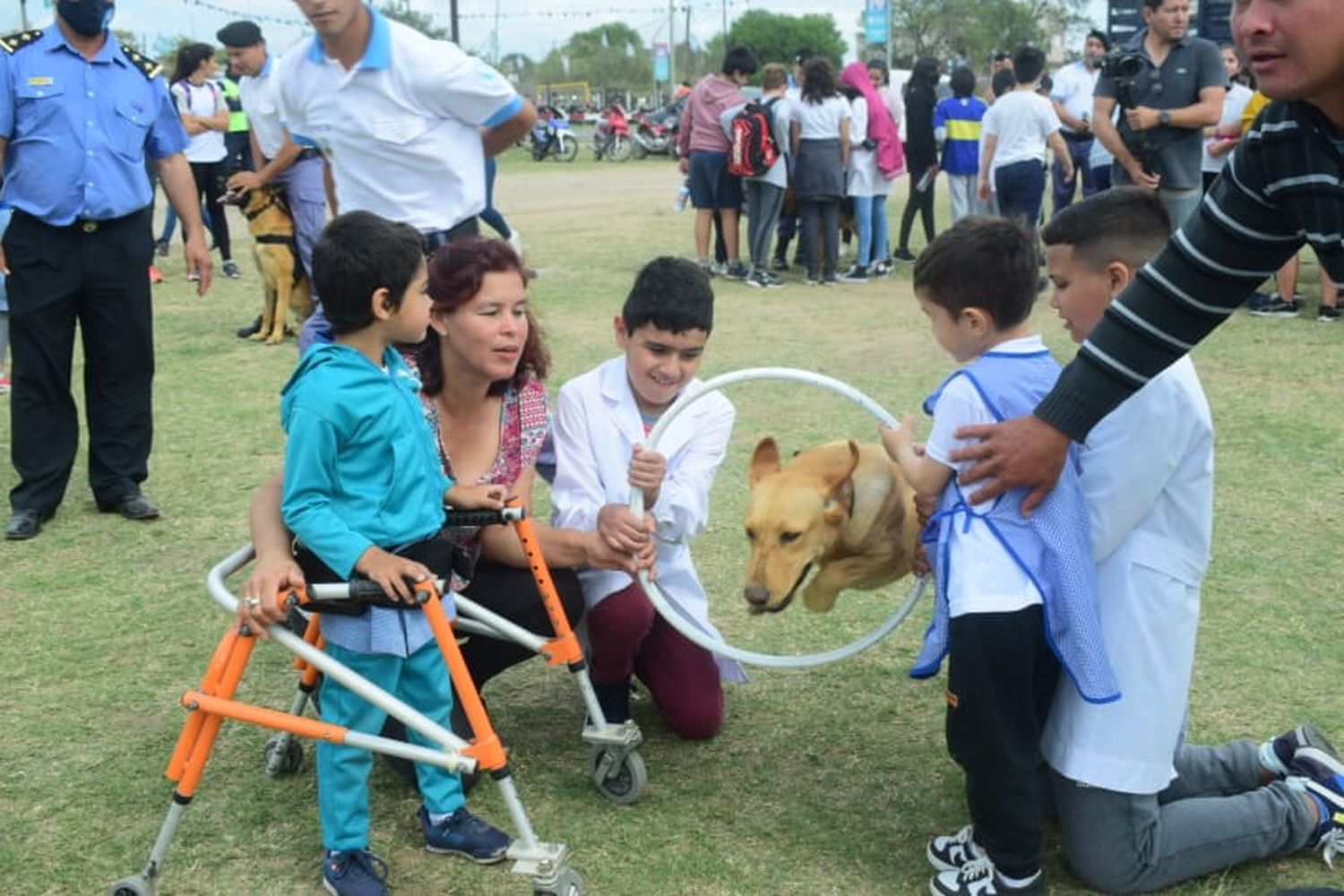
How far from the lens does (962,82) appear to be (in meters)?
13.4

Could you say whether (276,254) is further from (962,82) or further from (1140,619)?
(1140,619)

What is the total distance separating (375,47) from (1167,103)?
5805 millimetres

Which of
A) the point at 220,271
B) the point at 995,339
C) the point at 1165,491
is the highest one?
the point at 995,339

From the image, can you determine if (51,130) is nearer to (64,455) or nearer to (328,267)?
(64,455)

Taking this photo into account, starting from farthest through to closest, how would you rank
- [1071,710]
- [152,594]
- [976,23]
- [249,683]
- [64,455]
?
1. [976,23]
2. [64,455]
3. [152,594]
4. [249,683]
5. [1071,710]

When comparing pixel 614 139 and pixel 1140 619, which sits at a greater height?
pixel 1140 619

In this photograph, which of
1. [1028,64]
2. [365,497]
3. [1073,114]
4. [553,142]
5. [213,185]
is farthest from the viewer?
[553,142]

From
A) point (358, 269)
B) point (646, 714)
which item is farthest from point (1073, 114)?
point (358, 269)

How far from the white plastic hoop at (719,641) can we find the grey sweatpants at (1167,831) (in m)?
0.59

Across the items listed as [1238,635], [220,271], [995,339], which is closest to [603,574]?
[995,339]

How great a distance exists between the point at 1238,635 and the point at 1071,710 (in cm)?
176

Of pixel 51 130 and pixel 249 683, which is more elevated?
pixel 51 130

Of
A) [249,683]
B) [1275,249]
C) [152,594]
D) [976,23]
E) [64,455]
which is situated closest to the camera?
[1275,249]

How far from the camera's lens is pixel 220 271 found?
1384 centimetres
